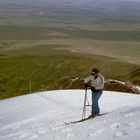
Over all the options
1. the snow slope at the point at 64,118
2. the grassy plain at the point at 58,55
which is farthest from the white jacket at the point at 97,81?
the grassy plain at the point at 58,55

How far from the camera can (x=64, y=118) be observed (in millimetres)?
13953

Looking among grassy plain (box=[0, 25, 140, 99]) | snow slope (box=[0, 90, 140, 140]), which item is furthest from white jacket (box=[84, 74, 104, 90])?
grassy plain (box=[0, 25, 140, 99])

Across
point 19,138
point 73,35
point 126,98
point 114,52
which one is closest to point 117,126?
point 19,138

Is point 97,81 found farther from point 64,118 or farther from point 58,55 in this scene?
point 58,55

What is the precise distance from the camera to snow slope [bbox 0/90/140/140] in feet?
35.7

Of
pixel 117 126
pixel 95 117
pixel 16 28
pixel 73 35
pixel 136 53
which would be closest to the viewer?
pixel 117 126

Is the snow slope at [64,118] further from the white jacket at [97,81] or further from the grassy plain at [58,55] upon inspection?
the grassy plain at [58,55]

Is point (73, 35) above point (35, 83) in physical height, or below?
above

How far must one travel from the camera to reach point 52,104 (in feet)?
56.6

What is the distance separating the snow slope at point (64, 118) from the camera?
10.9 metres

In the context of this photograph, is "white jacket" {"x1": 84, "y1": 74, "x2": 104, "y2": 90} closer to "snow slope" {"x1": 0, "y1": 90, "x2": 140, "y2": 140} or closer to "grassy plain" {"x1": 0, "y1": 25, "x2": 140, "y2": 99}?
"snow slope" {"x1": 0, "y1": 90, "x2": 140, "y2": 140}

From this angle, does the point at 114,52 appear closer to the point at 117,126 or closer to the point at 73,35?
the point at 73,35

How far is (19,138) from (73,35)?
315ft

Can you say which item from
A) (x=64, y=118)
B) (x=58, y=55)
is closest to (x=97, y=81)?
(x=64, y=118)
